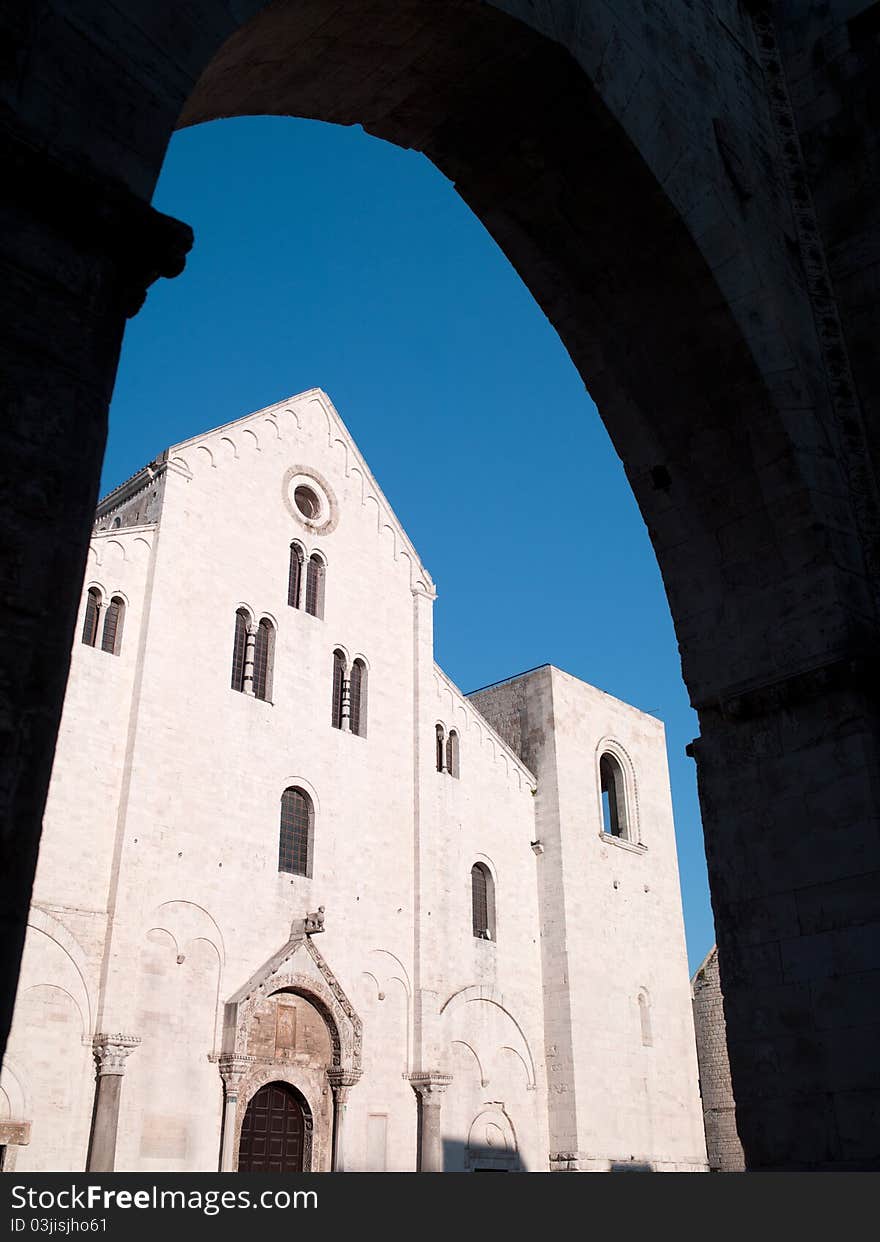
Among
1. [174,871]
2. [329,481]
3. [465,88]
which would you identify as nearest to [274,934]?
[174,871]

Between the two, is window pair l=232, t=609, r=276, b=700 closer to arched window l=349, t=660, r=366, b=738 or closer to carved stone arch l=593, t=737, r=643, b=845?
arched window l=349, t=660, r=366, b=738

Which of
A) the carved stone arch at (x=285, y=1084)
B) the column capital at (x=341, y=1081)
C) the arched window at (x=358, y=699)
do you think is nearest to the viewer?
the carved stone arch at (x=285, y=1084)

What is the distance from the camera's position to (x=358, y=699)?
64.4 ft

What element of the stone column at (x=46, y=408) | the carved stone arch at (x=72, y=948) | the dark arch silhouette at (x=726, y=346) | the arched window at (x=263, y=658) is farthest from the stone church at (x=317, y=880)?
the stone column at (x=46, y=408)

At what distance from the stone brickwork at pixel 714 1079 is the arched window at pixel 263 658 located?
1433 centimetres

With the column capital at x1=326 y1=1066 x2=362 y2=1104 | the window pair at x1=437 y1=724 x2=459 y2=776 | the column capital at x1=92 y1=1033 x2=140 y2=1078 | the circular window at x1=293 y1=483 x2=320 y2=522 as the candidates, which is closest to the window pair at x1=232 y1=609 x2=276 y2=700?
the circular window at x1=293 y1=483 x2=320 y2=522

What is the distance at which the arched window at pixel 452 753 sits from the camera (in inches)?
821

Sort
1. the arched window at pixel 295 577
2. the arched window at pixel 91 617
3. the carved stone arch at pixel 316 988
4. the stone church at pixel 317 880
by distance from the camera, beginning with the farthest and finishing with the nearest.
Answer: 1. the arched window at pixel 295 577
2. the carved stone arch at pixel 316 988
3. the arched window at pixel 91 617
4. the stone church at pixel 317 880

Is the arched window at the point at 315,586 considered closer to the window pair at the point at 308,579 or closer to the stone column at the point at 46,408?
the window pair at the point at 308,579

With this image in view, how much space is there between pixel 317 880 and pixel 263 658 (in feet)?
12.1

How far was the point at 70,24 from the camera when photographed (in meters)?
3.31

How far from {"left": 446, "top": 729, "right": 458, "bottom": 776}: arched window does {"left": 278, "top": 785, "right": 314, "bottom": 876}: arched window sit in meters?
3.72

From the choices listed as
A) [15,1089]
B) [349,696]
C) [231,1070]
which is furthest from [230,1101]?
[349,696]

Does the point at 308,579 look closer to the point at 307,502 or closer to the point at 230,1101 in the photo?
the point at 307,502
